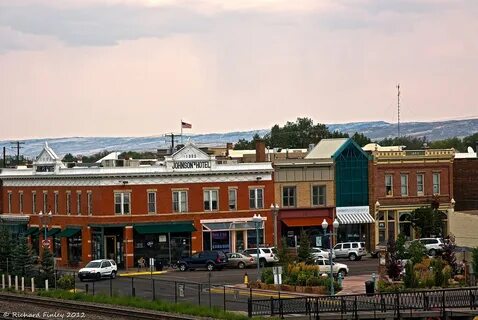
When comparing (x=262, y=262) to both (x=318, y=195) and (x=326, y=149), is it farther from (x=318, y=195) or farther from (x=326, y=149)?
(x=326, y=149)

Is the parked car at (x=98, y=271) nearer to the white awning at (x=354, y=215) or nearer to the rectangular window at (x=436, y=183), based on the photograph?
the white awning at (x=354, y=215)

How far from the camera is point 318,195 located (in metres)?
92.6

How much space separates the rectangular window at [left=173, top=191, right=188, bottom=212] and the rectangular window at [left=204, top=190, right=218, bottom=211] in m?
1.56

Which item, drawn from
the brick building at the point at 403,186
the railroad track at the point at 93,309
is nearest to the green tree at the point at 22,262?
the railroad track at the point at 93,309

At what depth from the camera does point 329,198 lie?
305ft

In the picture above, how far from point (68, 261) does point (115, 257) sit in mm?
4590

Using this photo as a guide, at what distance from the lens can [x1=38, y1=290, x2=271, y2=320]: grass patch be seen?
51.1 metres

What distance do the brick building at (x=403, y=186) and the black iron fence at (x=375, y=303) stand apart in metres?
42.1

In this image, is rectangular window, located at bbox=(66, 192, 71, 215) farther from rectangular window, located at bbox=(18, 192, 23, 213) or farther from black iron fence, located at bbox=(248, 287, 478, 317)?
black iron fence, located at bbox=(248, 287, 478, 317)

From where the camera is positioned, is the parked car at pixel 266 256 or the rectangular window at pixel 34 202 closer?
the parked car at pixel 266 256

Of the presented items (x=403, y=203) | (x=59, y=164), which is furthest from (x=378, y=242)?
(x=59, y=164)

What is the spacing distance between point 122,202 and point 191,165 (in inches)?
232

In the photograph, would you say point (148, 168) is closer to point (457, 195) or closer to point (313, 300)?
point (457, 195)

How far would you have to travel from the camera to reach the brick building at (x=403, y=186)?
94438 millimetres
